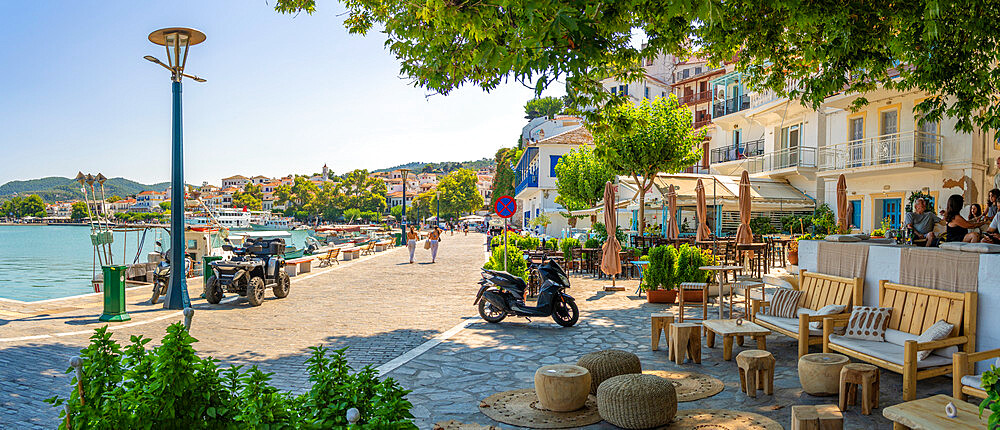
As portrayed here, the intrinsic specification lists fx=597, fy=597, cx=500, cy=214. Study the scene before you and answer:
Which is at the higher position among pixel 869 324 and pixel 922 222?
pixel 922 222

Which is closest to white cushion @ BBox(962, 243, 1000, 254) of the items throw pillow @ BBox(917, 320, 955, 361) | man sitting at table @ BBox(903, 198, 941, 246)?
throw pillow @ BBox(917, 320, 955, 361)

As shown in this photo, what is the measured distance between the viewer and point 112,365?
289 cm

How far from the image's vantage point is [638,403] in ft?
15.3

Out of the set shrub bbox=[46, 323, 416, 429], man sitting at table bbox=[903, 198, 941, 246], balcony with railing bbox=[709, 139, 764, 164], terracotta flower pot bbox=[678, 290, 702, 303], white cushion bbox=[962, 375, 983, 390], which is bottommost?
terracotta flower pot bbox=[678, 290, 702, 303]

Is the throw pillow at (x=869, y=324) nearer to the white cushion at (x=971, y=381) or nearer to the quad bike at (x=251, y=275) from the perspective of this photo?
the white cushion at (x=971, y=381)

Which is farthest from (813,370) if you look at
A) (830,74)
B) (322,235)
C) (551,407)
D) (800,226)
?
(322,235)

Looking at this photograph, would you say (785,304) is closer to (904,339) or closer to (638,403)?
(904,339)

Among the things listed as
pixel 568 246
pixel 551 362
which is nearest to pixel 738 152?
pixel 568 246

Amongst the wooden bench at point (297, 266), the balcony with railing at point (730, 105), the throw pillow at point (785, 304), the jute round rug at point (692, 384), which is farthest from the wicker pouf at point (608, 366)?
the balcony with railing at point (730, 105)

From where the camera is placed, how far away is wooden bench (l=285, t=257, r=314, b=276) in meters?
18.6

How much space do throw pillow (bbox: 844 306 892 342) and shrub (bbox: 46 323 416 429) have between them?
5423mm

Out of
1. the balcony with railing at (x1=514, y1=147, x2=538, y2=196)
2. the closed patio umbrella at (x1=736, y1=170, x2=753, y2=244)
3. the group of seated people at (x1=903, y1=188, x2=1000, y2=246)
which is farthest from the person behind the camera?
the balcony with railing at (x1=514, y1=147, x2=538, y2=196)

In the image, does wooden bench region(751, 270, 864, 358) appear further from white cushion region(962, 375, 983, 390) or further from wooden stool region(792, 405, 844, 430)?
wooden stool region(792, 405, 844, 430)

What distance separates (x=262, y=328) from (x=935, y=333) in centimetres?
864
